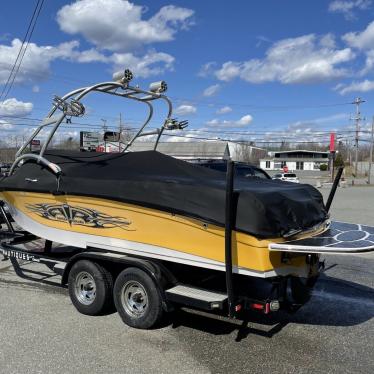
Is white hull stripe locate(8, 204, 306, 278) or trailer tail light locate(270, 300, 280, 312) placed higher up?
white hull stripe locate(8, 204, 306, 278)

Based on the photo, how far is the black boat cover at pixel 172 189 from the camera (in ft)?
14.5

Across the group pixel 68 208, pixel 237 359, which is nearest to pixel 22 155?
pixel 68 208

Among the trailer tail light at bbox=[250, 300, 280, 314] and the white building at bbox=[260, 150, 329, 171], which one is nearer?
the trailer tail light at bbox=[250, 300, 280, 314]

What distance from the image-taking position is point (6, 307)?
5848mm

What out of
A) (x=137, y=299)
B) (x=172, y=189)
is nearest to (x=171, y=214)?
(x=172, y=189)

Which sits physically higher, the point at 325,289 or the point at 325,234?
the point at 325,234

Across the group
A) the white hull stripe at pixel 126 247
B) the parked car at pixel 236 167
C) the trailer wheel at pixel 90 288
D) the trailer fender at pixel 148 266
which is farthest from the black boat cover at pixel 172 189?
the parked car at pixel 236 167

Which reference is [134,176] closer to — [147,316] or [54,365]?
[147,316]

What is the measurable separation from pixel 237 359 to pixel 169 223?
146cm

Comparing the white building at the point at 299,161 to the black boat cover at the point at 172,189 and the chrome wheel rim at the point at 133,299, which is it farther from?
the chrome wheel rim at the point at 133,299

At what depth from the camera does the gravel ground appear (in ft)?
13.9

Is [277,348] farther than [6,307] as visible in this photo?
No

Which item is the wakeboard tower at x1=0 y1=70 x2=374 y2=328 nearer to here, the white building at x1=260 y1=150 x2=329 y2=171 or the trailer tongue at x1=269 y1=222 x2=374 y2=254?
the trailer tongue at x1=269 y1=222 x2=374 y2=254

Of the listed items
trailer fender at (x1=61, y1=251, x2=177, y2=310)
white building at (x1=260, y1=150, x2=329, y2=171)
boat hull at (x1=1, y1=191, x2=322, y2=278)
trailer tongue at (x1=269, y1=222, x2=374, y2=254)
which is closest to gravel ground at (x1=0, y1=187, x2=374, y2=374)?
trailer fender at (x1=61, y1=251, x2=177, y2=310)
